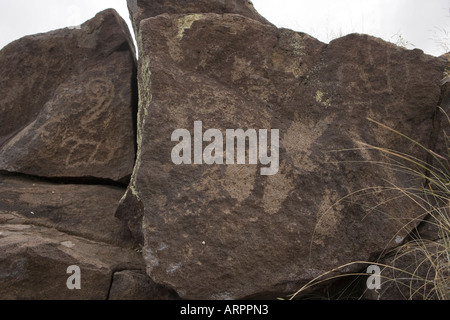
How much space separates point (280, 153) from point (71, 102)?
1.52m

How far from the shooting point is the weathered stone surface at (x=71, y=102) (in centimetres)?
315

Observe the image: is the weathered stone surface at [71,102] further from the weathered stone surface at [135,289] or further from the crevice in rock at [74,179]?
the weathered stone surface at [135,289]

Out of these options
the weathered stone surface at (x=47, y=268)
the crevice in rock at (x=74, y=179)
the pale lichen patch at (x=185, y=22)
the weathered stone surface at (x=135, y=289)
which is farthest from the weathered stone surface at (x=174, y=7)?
the weathered stone surface at (x=135, y=289)

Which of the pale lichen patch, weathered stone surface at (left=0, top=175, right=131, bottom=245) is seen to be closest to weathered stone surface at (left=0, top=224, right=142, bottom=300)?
weathered stone surface at (left=0, top=175, right=131, bottom=245)

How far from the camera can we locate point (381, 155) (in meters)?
2.61

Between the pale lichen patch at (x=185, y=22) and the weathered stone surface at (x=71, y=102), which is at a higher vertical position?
the pale lichen patch at (x=185, y=22)

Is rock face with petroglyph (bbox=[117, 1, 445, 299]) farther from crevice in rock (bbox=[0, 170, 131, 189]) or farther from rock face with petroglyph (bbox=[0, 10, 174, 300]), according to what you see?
crevice in rock (bbox=[0, 170, 131, 189])

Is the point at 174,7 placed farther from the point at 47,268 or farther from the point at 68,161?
the point at 47,268

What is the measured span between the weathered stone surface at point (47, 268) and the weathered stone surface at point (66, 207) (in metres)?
0.20

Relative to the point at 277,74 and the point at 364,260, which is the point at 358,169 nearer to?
the point at 364,260

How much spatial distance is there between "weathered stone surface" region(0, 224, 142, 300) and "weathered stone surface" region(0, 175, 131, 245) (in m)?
0.20

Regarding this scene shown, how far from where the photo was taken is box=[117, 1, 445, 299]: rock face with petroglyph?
90.7 inches

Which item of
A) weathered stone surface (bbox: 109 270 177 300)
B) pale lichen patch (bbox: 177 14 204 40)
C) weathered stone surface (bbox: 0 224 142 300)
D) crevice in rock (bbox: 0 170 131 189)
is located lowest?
weathered stone surface (bbox: 109 270 177 300)

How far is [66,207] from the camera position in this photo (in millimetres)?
2902
